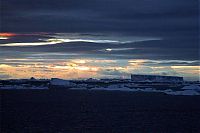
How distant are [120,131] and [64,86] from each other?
12180 centimetres

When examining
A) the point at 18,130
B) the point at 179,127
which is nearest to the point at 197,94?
the point at 179,127

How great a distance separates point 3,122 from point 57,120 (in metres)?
4.73

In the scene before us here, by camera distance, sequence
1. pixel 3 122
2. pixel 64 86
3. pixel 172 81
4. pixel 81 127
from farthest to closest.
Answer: pixel 172 81, pixel 64 86, pixel 3 122, pixel 81 127

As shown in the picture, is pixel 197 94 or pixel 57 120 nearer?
pixel 57 120

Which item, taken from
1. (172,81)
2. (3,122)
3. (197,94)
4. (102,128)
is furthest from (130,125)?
(172,81)

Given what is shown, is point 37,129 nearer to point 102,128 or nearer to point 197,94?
point 102,128

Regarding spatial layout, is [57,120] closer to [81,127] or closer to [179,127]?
[81,127]

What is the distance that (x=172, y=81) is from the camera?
19025 centimetres

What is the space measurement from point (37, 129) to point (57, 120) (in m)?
7.61

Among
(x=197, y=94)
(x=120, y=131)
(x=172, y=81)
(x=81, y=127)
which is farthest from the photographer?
(x=172, y=81)

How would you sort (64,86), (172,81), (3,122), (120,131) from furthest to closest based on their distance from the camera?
1. (172,81)
2. (64,86)
3. (3,122)
4. (120,131)

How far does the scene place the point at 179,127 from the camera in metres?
38.6

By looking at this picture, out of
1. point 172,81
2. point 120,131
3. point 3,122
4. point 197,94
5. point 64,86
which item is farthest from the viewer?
point 172,81

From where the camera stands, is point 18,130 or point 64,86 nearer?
point 18,130
